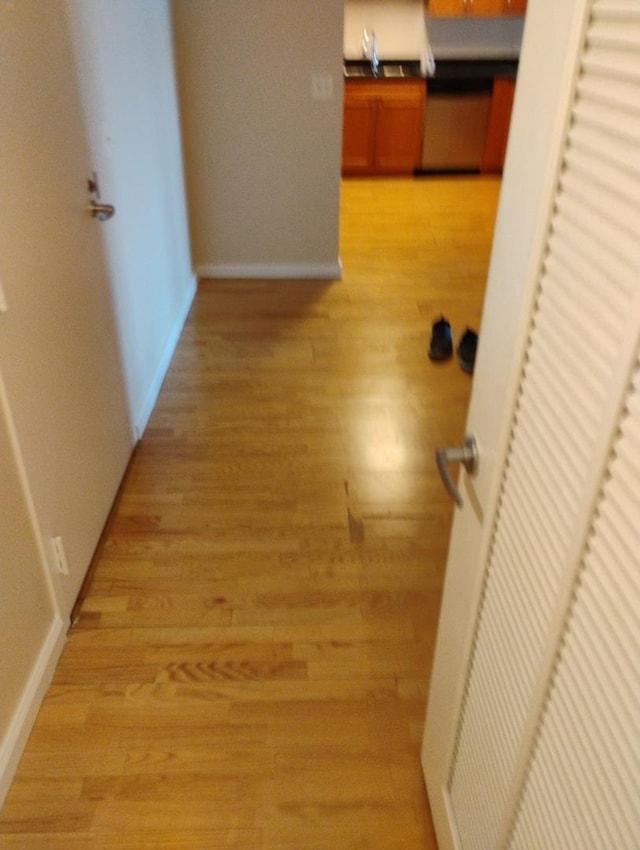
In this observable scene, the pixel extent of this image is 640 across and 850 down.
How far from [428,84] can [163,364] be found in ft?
13.2

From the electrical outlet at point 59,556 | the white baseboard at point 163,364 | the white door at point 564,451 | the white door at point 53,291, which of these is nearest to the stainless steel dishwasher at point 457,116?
the white baseboard at point 163,364

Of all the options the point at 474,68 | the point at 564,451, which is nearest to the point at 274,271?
the point at 474,68

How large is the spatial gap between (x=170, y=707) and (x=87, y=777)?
23 cm

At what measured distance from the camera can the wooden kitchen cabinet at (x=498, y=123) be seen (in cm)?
580

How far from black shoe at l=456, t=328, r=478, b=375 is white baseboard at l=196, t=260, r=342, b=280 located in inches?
44.4

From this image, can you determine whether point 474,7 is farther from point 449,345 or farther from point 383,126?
point 449,345

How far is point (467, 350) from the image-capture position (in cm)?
319

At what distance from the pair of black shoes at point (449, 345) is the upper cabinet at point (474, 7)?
3821 millimetres

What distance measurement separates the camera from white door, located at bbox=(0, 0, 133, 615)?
153cm

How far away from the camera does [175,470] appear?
2.53 meters

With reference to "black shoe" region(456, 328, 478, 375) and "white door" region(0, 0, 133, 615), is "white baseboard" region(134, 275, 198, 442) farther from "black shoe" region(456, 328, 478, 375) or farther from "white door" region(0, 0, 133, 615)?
"black shoe" region(456, 328, 478, 375)

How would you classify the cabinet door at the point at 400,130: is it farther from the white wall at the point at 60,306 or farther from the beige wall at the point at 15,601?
the beige wall at the point at 15,601

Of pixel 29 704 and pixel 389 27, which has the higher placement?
pixel 389 27

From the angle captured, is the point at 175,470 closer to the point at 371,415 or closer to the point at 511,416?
the point at 371,415
